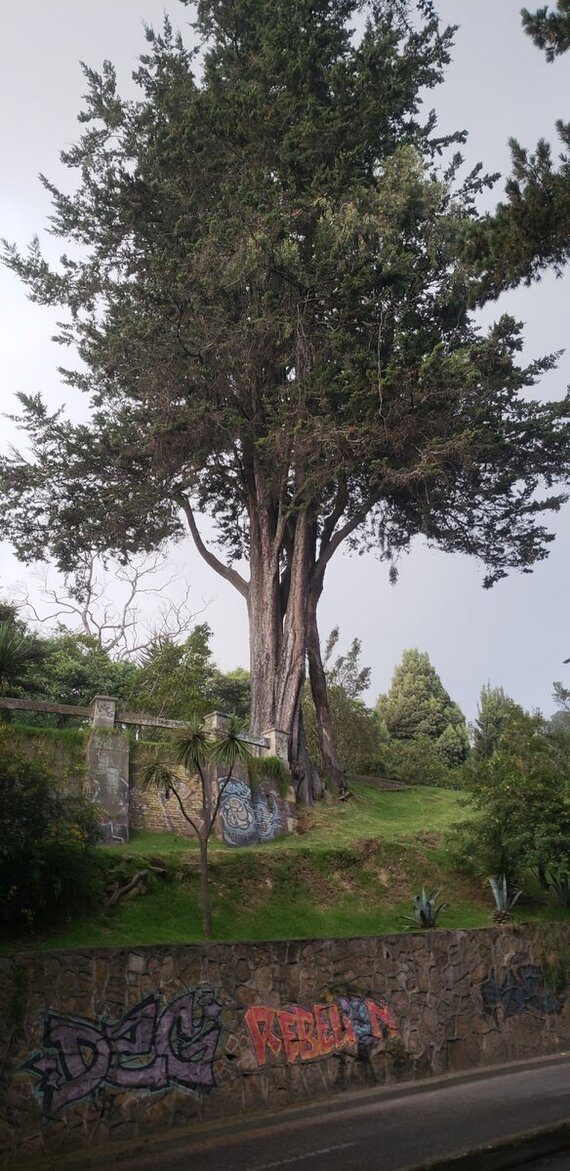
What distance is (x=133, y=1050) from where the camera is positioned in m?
11.3

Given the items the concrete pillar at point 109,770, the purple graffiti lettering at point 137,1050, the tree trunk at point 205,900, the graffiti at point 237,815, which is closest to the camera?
the purple graffiti lettering at point 137,1050

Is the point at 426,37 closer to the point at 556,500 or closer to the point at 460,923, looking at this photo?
the point at 556,500

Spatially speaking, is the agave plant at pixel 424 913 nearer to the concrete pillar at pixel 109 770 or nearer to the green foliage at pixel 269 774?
the green foliage at pixel 269 774

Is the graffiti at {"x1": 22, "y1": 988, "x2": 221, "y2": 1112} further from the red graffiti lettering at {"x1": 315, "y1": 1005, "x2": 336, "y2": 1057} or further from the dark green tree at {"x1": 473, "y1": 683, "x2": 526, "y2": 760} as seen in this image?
the dark green tree at {"x1": 473, "y1": 683, "x2": 526, "y2": 760}

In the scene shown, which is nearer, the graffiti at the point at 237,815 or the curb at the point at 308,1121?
the curb at the point at 308,1121

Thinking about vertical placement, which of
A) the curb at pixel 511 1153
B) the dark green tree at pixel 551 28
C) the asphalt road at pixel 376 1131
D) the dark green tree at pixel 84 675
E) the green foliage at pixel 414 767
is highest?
the dark green tree at pixel 551 28

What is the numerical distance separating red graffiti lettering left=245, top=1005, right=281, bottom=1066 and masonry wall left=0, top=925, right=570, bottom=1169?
0.07 ft

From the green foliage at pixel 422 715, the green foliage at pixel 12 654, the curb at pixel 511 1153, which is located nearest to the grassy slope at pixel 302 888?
the green foliage at pixel 12 654

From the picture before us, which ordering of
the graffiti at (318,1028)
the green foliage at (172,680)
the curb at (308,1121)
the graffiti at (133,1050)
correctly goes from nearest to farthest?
the curb at (308,1121) → the graffiti at (133,1050) → the graffiti at (318,1028) → the green foliage at (172,680)

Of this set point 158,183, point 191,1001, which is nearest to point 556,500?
point 158,183

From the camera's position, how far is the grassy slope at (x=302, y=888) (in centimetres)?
1583

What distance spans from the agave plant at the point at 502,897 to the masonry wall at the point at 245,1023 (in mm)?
1457

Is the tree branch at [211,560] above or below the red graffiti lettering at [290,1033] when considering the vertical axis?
above

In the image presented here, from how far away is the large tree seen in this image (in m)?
25.4
